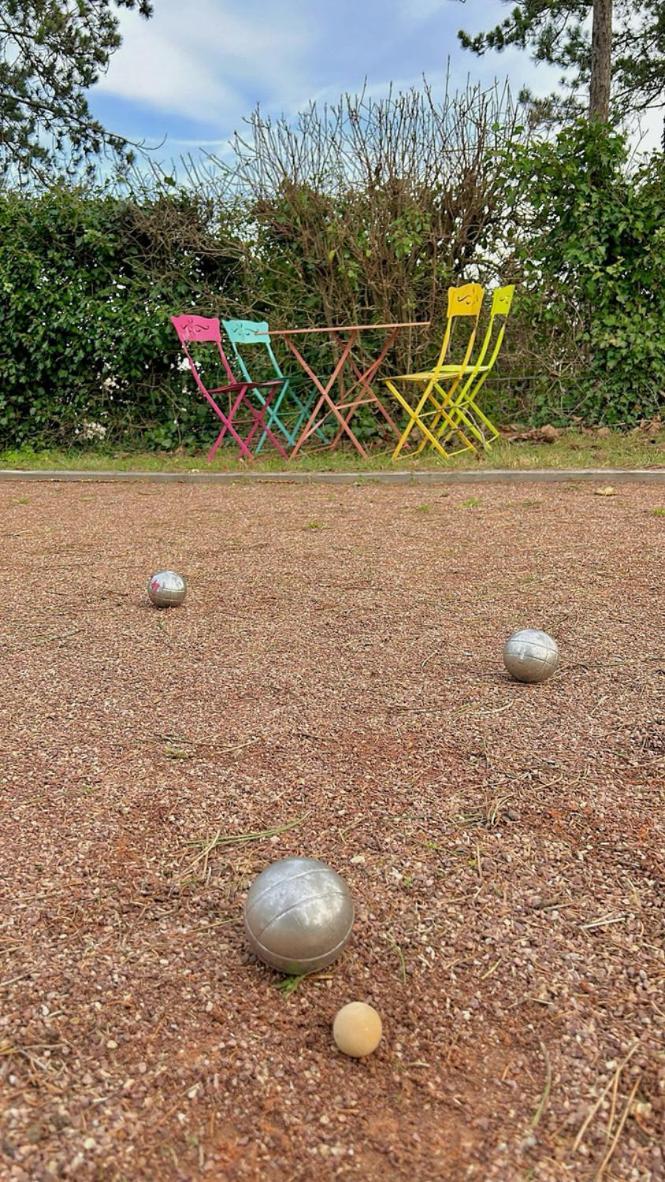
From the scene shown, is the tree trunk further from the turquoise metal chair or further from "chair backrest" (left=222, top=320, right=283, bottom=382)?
"chair backrest" (left=222, top=320, right=283, bottom=382)

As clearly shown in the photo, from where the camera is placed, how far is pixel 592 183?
827cm

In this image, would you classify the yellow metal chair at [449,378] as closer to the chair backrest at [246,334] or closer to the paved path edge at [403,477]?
the paved path edge at [403,477]

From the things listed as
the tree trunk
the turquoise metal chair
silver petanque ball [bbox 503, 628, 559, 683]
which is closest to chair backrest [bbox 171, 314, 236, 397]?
the turquoise metal chair

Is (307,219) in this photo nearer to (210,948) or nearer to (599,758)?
(599,758)

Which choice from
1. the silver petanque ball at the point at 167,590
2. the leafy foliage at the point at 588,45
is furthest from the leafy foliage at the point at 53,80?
the silver petanque ball at the point at 167,590

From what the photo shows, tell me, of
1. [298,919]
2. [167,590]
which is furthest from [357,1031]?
[167,590]

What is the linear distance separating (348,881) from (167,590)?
6.57ft

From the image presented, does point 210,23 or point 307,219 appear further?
point 210,23

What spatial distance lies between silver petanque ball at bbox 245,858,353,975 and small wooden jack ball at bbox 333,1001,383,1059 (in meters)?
0.13

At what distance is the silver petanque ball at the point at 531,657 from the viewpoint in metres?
2.52

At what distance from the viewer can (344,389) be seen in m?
8.83

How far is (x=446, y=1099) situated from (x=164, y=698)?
5.01 feet

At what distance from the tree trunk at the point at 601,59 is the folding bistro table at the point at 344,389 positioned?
417cm

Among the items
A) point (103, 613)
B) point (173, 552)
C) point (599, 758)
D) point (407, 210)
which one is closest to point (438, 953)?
point (599, 758)
